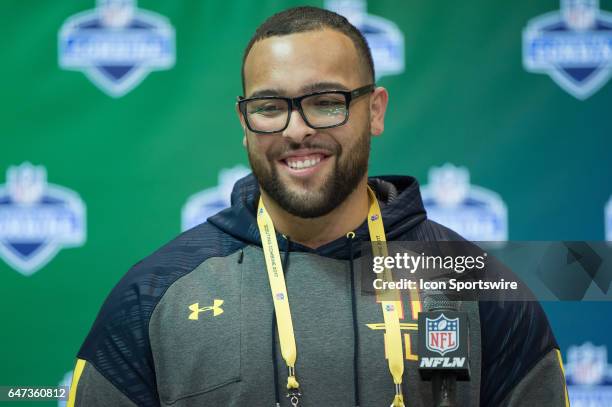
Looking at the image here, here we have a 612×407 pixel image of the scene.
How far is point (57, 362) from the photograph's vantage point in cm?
284

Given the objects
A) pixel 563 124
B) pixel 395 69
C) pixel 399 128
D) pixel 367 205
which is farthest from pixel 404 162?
pixel 367 205

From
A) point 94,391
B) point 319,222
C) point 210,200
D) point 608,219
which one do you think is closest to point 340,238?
point 319,222

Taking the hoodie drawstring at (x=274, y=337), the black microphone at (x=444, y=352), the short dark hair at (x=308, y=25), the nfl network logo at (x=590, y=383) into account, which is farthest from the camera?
the nfl network logo at (x=590, y=383)

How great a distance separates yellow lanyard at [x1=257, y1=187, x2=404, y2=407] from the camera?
1.60m

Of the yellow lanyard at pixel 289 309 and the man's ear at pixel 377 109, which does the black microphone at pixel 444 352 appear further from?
the man's ear at pixel 377 109

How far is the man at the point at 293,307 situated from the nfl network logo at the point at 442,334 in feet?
0.79

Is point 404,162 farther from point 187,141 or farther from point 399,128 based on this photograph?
point 187,141

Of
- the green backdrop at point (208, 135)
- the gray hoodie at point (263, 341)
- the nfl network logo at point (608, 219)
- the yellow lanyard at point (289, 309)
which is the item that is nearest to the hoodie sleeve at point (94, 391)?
the gray hoodie at point (263, 341)

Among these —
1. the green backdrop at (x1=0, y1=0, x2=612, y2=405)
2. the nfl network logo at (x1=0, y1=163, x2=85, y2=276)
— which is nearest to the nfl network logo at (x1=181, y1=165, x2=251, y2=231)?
the green backdrop at (x1=0, y1=0, x2=612, y2=405)

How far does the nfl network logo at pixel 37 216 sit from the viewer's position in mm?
2850

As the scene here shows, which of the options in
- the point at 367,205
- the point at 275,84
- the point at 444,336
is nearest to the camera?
the point at 444,336

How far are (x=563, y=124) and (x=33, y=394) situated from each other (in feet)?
6.09

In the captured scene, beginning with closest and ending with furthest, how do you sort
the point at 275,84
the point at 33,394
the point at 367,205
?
the point at 275,84 < the point at 367,205 < the point at 33,394

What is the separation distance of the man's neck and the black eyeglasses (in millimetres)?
164
